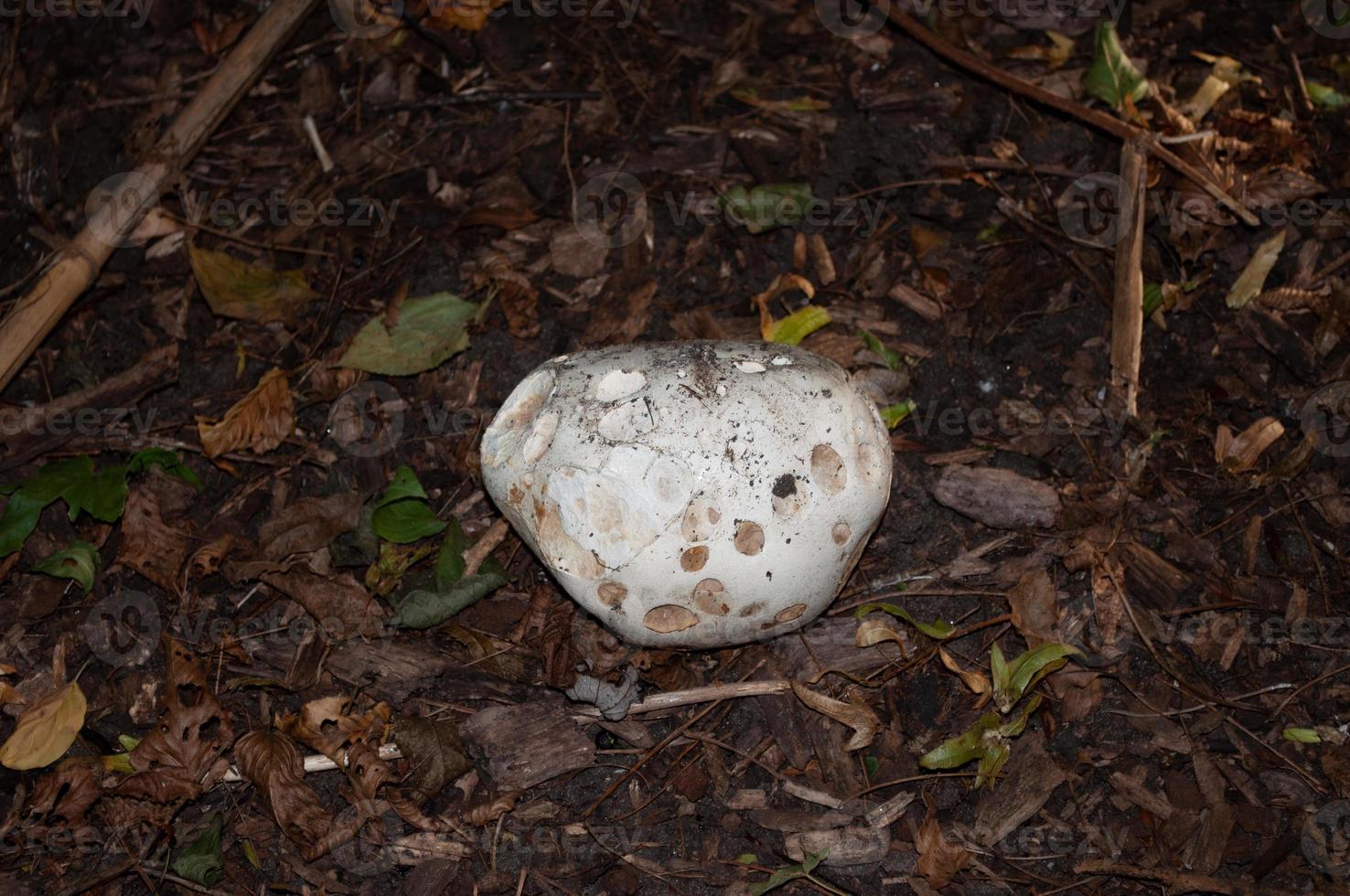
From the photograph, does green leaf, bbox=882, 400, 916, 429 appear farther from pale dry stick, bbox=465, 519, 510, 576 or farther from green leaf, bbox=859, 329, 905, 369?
pale dry stick, bbox=465, 519, 510, 576

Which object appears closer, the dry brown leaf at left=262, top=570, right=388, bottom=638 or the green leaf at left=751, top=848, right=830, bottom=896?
the green leaf at left=751, top=848, right=830, bottom=896

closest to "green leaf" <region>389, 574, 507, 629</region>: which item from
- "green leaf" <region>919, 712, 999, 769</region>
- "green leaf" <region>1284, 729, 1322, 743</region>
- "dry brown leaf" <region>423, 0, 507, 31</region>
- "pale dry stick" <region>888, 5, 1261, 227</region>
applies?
"green leaf" <region>919, 712, 999, 769</region>

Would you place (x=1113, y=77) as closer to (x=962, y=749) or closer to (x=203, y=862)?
(x=962, y=749)

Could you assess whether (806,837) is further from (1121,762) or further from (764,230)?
(764,230)

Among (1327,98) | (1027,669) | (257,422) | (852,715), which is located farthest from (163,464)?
(1327,98)

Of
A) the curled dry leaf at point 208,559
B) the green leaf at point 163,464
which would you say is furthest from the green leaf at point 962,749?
the green leaf at point 163,464
